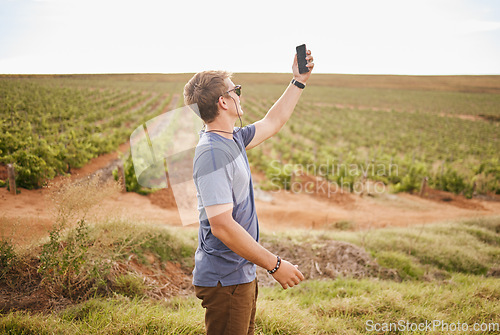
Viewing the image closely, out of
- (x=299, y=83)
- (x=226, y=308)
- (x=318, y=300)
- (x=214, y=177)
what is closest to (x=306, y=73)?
(x=299, y=83)

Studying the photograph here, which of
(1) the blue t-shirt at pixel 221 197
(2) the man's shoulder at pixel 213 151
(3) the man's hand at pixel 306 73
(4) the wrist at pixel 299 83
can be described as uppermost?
(3) the man's hand at pixel 306 73

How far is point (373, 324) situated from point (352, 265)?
1.82 meters

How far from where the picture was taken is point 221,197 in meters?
1.43

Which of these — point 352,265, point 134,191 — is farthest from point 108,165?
point 352,265

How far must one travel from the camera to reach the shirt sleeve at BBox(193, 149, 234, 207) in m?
1.42

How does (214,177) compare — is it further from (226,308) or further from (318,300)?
(318,300)

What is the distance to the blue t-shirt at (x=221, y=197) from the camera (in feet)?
4.74

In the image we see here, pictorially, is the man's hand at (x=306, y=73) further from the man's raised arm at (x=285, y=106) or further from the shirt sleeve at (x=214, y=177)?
the shirt sleeve at (x=214, y=177)

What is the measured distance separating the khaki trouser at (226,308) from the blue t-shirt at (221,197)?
41 mm

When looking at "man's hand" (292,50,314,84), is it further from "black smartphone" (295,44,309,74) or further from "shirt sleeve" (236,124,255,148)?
"shirt sleeve" (236,124,255,148)

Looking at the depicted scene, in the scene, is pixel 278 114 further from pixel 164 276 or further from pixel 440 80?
pixel 440 80

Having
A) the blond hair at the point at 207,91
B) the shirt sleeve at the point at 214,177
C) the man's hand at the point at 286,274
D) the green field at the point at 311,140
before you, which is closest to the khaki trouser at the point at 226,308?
the man's hand at the point at 286,274

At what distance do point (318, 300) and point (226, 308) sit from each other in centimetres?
243

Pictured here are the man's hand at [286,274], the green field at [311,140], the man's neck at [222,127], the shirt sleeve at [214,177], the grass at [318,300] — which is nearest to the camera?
the shirt sleeve at [214,177]
